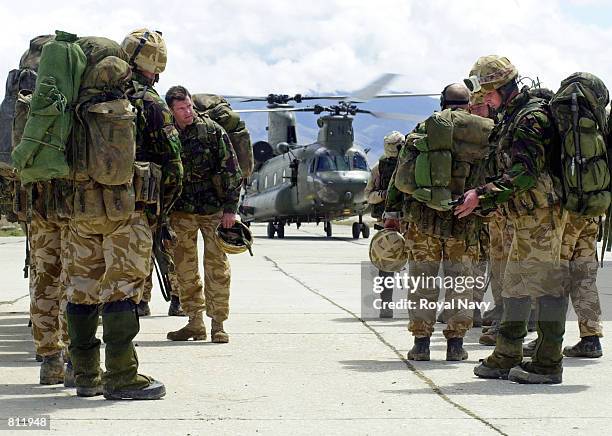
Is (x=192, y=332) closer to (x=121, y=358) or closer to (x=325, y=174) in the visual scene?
(x=121, y=358)

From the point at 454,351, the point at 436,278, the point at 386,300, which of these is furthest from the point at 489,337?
the point at 386,300

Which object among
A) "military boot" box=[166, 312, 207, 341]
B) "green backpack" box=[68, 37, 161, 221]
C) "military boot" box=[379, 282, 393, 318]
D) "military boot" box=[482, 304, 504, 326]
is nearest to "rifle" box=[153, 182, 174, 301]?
"green backpack" box=[68, 37, 161, 221]

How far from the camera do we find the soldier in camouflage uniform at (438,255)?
7.73 m

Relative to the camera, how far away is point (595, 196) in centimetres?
676

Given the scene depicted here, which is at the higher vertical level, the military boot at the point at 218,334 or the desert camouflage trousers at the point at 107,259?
the desert camouflage trousers at the point at 107,259

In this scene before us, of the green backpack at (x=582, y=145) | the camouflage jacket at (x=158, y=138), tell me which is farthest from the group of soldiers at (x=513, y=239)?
the camouflage jacket at (x=158, y=138)

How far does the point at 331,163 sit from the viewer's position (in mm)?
30516

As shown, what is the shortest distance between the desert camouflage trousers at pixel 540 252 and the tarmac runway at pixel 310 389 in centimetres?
58

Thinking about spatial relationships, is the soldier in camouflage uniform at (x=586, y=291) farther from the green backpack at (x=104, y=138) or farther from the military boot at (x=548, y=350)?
the green backpack at (x=104, y=138)

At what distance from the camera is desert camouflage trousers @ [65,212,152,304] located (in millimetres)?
6148

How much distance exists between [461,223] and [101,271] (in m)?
2.58

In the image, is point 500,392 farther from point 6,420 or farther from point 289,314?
point 289,314

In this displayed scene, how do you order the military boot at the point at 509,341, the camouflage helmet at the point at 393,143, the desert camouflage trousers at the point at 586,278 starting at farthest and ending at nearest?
the camouflage helmet at the point at 393,143
the desert camouflage trousers at the point at 586,278
the military boot at the point at 509,341

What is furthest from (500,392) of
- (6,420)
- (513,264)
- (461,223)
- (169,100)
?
(169,100)
